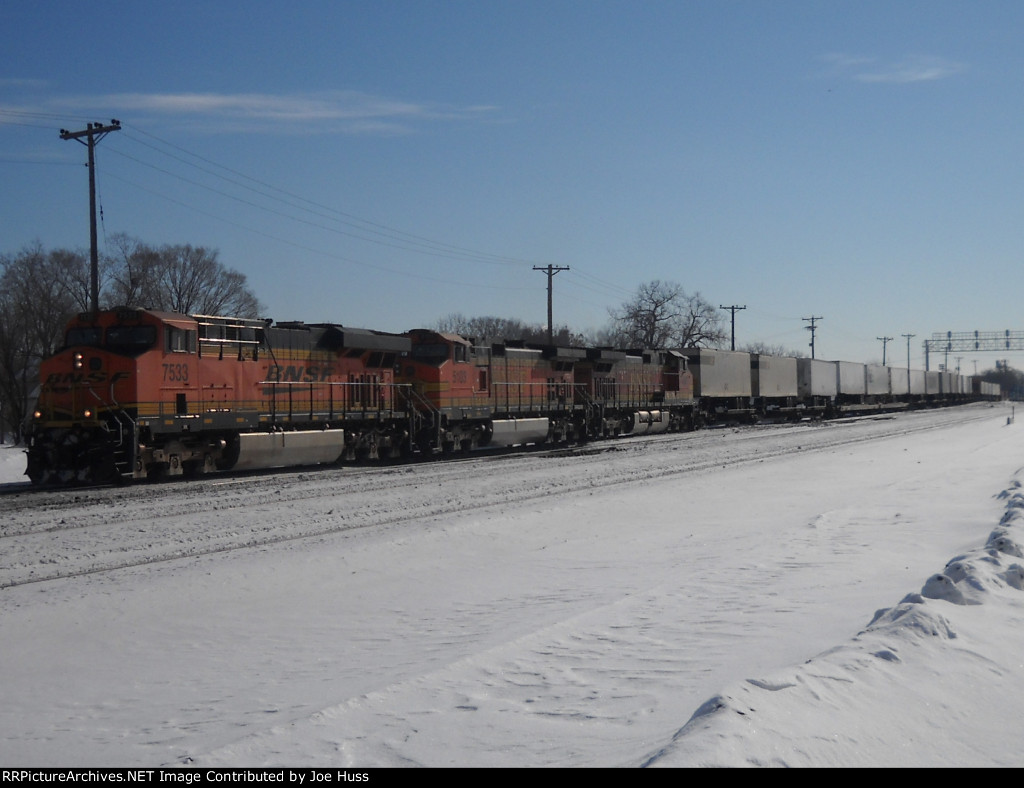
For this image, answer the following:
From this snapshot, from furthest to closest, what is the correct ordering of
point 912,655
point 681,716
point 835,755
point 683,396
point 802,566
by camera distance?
point 683,396 → point 802,566 → point 912,655 → point 681,716 → point 835,755

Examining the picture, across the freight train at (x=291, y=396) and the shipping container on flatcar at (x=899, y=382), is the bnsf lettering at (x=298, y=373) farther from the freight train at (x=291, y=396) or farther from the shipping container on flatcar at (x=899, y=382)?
the shipping container on flatcar at (x=899, y=382)

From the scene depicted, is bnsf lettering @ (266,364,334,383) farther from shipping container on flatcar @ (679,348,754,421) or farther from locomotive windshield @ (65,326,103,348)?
shipping container on flatcar @ (679,348,754,421)

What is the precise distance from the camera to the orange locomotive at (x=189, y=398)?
17.2 metres

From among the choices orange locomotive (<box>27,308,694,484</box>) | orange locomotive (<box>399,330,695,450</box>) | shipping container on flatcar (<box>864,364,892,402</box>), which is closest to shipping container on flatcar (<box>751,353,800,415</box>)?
orange locomotive (<box>399,330,695,450</box>)

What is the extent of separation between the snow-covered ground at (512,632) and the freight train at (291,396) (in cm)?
307

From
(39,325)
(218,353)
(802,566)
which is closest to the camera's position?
(802,566)

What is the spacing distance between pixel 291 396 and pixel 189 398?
2.94m

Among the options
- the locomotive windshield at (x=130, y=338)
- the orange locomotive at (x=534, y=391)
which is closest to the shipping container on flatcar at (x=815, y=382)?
the orange locomotive at (x=534, y=391)

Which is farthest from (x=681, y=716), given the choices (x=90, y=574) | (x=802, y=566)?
(x=90, y=574)

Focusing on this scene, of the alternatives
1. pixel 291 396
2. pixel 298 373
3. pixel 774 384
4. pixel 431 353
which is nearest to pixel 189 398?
pixel 291 396

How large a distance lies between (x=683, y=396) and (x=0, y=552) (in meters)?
32.4
